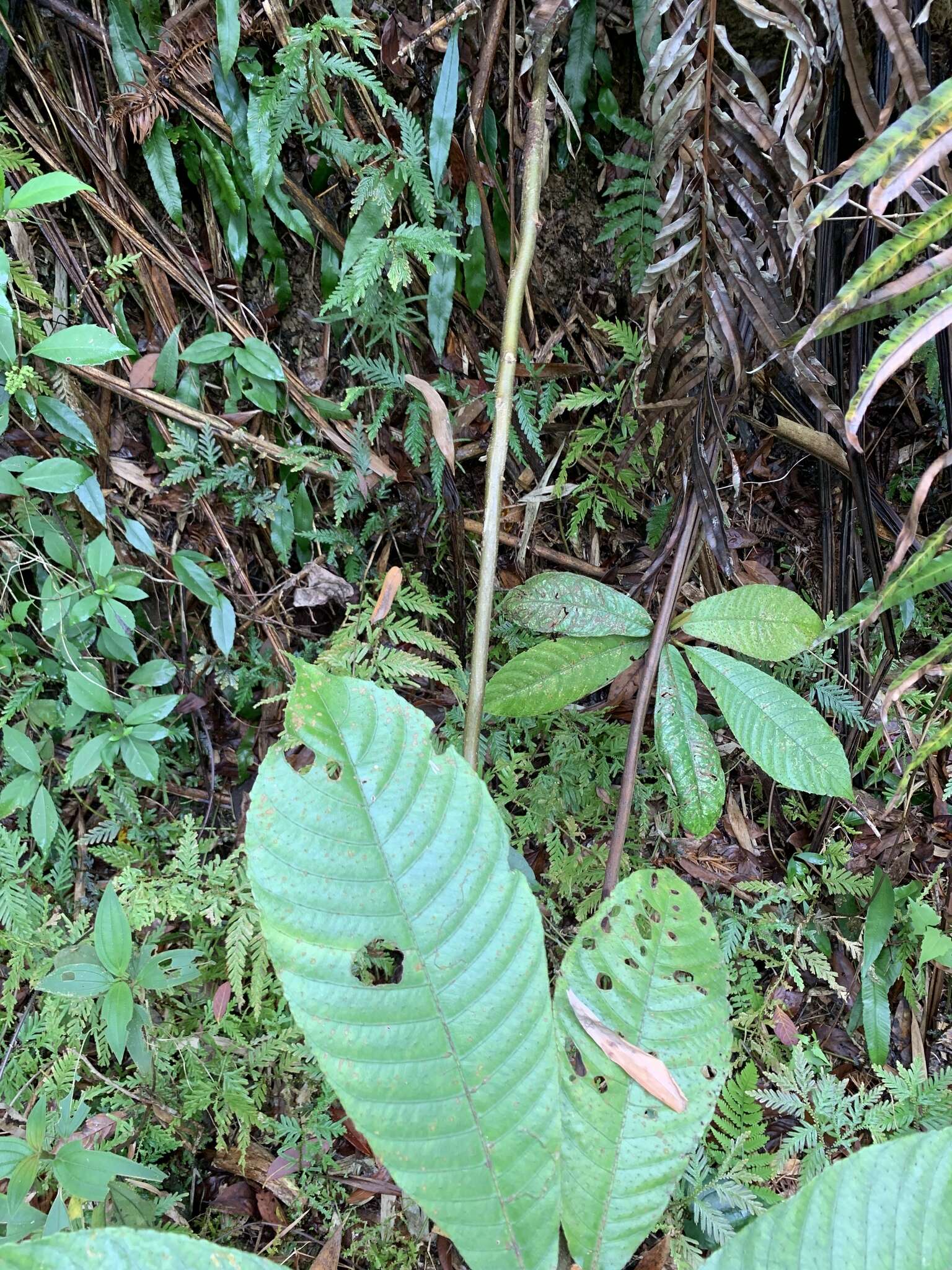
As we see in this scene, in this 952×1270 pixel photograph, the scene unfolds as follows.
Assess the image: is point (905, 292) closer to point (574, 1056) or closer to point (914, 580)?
point (914, 580)

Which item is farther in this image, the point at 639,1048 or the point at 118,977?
the point at 118,977

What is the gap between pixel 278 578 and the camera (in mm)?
1719

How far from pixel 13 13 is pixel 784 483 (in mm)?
1942

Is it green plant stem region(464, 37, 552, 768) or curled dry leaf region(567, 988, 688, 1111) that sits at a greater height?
green plant stem region(464, 37, 552, 768)

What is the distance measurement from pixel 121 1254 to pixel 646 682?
3.61 ft

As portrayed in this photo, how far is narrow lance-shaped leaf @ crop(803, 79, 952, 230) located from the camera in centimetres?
79

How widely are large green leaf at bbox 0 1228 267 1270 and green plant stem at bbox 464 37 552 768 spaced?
0.75 metres

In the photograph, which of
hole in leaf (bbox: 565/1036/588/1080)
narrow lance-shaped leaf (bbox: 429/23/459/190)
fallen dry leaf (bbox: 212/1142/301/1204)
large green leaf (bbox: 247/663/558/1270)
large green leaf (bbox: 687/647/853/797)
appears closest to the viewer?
large green leaf (bbox: 247/663/558/1270)

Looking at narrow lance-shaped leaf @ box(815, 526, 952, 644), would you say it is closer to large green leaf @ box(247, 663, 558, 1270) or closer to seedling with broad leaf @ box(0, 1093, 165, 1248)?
large green leaf @ box(247, 663, 558, 1270)

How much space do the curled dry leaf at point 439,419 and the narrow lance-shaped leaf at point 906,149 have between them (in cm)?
80

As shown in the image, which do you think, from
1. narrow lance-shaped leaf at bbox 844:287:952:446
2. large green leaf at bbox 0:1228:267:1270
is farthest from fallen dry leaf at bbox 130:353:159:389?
large green leaf at bbox 0:1228:267:1270

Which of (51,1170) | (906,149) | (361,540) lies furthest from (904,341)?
(51,1170)

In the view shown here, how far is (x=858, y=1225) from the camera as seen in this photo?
544 mm

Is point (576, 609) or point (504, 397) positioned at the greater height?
point (504, 397)
